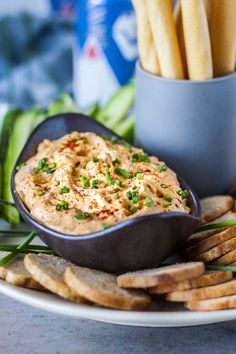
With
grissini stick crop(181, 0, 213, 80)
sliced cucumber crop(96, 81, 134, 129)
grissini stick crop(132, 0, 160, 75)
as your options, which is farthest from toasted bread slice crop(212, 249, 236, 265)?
sliced cucumber crop(96, 81, 134, 129)

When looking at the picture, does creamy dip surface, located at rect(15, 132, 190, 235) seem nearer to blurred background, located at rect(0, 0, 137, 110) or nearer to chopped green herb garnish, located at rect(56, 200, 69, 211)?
chopped green herb garnish, located at rect(56, 200, 69, 211)

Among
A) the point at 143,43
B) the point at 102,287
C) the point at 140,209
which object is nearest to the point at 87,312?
the point at 102,287

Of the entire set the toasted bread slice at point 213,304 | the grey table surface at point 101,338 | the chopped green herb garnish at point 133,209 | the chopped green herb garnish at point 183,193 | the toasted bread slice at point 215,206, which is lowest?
the grey table surface at point 101,338

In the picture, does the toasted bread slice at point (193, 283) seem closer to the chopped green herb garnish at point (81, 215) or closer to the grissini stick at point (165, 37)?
the chopped green herb garnish at point (81, 215)

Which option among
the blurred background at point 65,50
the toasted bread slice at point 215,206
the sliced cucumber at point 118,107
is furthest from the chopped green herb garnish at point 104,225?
the blurred background at point 65,50

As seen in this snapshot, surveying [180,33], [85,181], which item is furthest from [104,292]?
[180,33]

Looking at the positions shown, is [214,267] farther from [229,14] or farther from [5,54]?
[5,54]
